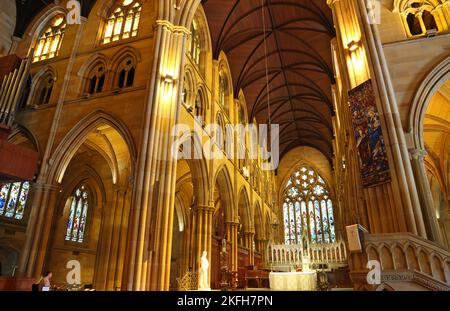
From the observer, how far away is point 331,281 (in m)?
15.6

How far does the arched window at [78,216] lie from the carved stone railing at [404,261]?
15.4m

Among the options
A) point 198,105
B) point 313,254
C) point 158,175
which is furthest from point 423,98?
point 313,254

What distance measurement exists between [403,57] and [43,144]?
13.0 metres

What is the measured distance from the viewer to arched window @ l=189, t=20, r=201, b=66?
575 inches

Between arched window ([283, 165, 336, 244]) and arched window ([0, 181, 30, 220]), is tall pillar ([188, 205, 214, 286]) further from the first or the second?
arched window ([283, 165, 336, 244])

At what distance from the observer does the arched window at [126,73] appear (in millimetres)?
11797

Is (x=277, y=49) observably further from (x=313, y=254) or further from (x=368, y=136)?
(x=313, y=254)

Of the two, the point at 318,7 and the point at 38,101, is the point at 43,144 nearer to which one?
the point at 38,101

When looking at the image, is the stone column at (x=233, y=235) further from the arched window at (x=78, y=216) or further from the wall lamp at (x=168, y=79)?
the wall lamp at (x=168, y=79)

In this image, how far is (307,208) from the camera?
29609 millimetres

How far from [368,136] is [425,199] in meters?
1.93

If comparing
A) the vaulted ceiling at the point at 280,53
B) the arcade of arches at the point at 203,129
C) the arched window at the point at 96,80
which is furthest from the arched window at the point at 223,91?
the arched window at the point at 96,80

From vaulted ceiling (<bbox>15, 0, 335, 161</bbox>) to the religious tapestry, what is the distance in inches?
347

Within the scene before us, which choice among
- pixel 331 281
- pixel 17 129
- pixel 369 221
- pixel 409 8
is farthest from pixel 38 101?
pixel 331 281
